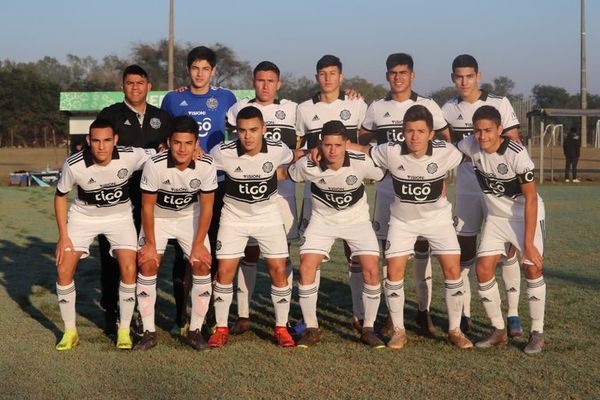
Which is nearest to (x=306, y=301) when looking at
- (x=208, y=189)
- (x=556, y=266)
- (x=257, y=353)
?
(x=257, y=353)

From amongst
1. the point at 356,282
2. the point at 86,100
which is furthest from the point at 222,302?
the point at 86,100

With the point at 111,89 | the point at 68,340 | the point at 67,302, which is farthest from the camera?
the point at 111,89

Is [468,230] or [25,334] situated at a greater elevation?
[468,230]

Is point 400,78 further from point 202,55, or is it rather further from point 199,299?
point 199,299

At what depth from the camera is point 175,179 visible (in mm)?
5641

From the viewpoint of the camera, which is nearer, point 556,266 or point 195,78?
point 195,78

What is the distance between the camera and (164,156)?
5668 mm

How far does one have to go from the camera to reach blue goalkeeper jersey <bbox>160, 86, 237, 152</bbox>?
637 cm

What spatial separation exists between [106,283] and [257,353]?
1.56 m

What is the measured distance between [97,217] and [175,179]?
27.5 inches

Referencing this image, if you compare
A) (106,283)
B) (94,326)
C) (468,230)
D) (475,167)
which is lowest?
(94,326)

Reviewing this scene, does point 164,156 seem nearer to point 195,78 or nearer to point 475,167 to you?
point 195,78

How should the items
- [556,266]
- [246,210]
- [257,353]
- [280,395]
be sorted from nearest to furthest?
[280,395]
[257,353]
[246,210]
[556,266]

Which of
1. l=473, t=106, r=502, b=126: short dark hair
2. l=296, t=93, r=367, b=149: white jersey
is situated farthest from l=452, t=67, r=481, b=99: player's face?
l=296, t=93, r=367, b=149: white jersey
